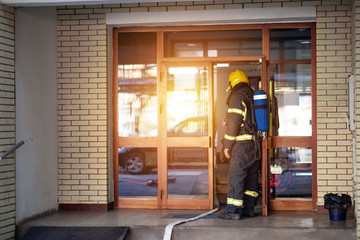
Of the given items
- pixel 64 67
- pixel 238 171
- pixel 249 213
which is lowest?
pixel 249 213

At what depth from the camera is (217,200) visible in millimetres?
7547

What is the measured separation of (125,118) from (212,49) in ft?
5.58

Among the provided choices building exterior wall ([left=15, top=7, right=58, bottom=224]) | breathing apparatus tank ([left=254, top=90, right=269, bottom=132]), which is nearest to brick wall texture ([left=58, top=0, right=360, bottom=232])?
building exterior wall ([left=15, top=7, right=58, bottom=224])

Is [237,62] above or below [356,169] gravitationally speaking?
above

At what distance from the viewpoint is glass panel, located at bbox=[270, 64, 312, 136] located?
7.23m

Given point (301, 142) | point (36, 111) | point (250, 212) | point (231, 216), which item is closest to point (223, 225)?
point (231, 216)

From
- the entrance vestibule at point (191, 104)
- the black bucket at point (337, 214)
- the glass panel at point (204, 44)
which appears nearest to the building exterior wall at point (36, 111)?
the entrance vestibule at point (191, 104)

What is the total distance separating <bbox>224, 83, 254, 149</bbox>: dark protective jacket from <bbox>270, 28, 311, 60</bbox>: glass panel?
1.08 meters

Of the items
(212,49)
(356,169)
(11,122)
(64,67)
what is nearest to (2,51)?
(11,122)

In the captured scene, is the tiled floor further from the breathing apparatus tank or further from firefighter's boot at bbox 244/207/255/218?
the breathing apparatus tank

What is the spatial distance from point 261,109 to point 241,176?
93 centimetres

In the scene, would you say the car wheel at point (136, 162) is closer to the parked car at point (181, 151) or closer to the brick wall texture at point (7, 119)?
the parked car at point (181, 151)

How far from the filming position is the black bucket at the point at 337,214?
6.28m

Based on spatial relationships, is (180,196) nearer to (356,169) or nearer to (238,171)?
(238,171)
